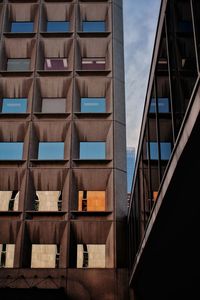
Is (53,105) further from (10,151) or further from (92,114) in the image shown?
(10,151)

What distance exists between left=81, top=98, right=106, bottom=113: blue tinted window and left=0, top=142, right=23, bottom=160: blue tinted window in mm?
5432

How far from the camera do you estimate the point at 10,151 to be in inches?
1140

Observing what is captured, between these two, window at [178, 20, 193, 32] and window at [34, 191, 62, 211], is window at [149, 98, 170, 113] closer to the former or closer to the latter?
window at [178, 20, 193, 32]

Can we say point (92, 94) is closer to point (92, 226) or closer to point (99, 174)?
point (99, 174)

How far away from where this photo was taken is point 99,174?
26.4m

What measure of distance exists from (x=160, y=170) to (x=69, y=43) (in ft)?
73.1

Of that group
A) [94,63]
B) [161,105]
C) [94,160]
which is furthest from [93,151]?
[161,105]

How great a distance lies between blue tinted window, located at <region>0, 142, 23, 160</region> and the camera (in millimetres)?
28703

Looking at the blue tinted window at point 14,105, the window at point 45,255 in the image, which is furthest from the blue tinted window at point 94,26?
the window at point 45,255

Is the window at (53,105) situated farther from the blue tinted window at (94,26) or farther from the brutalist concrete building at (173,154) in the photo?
the brutalist concrete building at (173,154)

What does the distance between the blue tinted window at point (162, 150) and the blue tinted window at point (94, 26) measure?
2160cm

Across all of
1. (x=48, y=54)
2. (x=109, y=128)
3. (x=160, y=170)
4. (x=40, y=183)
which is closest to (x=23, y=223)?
(x=40, y=183)

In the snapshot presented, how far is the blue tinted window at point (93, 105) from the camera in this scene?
2962 cm

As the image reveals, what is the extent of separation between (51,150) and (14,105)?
4479mm
